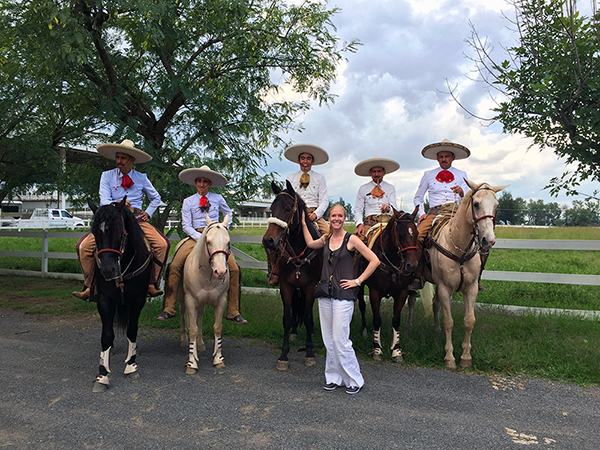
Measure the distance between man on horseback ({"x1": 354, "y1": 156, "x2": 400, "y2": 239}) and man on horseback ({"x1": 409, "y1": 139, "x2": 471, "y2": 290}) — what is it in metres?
0.48

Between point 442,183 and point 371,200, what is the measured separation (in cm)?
120

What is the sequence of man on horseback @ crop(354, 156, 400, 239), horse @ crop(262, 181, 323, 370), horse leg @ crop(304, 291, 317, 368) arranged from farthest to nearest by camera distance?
man on horseback @ crop(354, 156, 400, 239), horse leg @ crop(304, 291, 317, 368), horse @ crop(262, 181, 323, 370)

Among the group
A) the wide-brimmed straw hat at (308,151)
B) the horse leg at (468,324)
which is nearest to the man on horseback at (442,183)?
the horse leg at (468,324)

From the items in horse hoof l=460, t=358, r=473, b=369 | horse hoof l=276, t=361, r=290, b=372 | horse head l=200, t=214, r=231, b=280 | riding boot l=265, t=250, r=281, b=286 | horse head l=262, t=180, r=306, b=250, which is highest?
horse head l=262, t=180, r=306, b=250

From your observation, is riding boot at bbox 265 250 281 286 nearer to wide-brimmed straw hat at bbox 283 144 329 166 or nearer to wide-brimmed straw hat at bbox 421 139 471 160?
wide-brimmed straw hat at bbox 283 144 329 166

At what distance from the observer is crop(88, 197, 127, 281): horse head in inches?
180

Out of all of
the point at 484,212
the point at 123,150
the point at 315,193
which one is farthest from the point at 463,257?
the point at 123,150

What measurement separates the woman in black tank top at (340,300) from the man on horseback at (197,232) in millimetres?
1613

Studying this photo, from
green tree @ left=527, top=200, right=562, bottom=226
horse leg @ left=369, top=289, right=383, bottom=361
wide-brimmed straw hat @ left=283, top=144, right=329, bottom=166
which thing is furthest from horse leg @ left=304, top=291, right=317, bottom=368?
green tree @ left=527, top=200, right=562, bottom=226

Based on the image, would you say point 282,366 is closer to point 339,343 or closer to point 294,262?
point 339,343

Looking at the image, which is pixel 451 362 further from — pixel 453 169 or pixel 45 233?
pixel 45 233

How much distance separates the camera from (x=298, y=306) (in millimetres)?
6930

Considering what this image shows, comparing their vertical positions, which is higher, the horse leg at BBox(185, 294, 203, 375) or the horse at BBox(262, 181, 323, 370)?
the horse at BBox(262, 181, 323, 370)

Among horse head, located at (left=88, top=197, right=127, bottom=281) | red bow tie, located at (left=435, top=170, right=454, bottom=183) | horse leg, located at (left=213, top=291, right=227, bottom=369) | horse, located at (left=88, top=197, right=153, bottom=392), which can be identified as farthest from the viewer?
red bow tie, located at (left=435, top=170, right=454, bottom=183)
